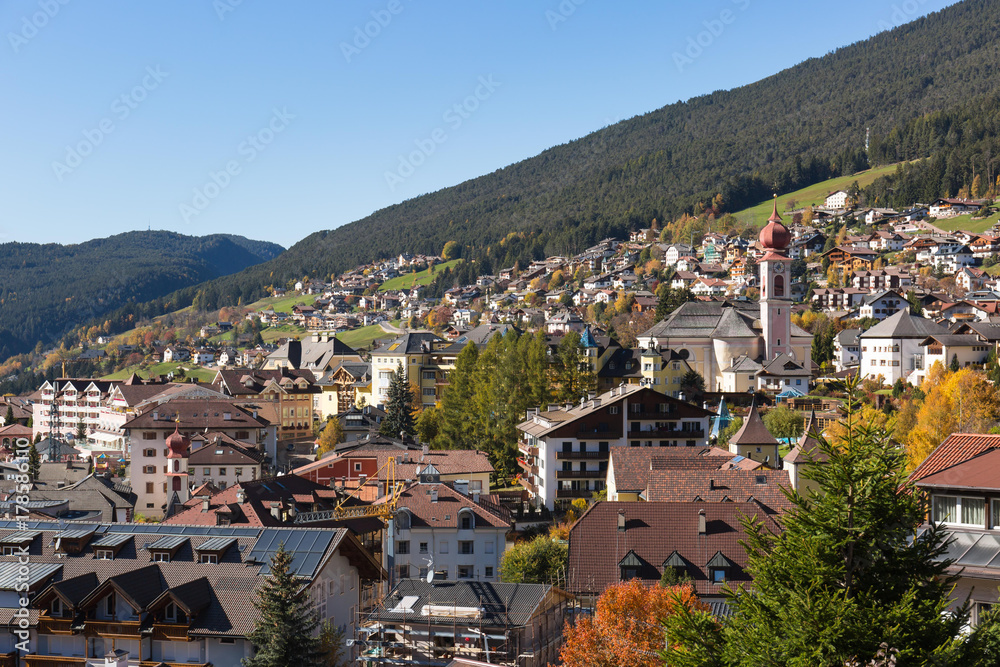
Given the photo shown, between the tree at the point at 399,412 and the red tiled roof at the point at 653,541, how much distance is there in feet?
143

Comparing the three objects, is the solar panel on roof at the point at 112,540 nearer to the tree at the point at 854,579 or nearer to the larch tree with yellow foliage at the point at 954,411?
the tree at the point at 854,579

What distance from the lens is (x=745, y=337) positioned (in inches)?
3610

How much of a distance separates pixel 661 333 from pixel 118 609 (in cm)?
7370

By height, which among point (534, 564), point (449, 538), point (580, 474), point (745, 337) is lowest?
point (534, 564)

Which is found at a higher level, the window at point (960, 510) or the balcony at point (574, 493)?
the window at point (960, 510)

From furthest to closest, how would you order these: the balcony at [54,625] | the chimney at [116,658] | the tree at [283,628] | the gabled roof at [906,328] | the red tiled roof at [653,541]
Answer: the gabled roof at [906,328] → the red tiled roof at [653,541] → the balcony at [54,625] → the chimney at [116,658] → the tree at [283,628]

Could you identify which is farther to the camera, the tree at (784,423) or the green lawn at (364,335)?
the green lawn at (364,335)

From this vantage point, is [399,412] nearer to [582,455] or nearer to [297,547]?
[582,455]

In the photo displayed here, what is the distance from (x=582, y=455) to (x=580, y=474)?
3.67ft

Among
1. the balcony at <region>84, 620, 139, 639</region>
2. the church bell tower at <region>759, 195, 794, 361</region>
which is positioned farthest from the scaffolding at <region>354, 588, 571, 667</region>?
the church bell tower at <region>759, 195, 794, 361</region>

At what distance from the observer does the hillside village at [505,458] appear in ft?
93.0

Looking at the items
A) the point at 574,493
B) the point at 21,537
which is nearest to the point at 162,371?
the point at 574,493

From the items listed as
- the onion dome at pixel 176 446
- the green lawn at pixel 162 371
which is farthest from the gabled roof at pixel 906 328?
the green lawn at pixel 162 371

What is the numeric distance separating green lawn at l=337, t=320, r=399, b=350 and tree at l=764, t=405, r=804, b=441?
106m
